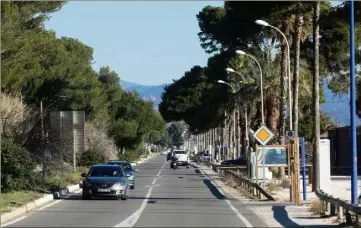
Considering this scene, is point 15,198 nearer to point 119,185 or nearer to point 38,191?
point 119,185

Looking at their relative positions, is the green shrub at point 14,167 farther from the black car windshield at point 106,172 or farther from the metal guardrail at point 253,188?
the metal guardrail at point 253,188

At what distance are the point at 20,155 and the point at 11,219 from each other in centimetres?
995

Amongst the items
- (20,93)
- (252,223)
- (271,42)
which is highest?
(271,42)

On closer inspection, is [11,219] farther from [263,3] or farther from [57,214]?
[263,3]

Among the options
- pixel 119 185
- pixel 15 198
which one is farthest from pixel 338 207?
pixel 15 198

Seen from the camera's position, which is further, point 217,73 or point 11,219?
point 217,73

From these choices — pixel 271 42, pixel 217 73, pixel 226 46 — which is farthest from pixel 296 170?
pixel 217 73

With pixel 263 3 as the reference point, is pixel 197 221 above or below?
below

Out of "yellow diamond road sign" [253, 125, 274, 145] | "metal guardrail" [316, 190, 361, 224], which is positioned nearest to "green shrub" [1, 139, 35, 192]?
"yellow diamond road sign" [253, 125, 274, 145]

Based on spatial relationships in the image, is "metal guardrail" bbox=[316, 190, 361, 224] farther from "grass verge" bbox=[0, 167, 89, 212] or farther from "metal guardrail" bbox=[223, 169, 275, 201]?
"grass verge" bbox=[0, 167, 89, 212]

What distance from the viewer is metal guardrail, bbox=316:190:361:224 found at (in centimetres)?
1838

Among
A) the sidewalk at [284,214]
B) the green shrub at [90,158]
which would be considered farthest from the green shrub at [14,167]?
the green shrub at [90,158]

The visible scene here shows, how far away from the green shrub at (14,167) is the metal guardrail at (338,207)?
12.8 metres

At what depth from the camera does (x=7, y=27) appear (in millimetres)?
35750
